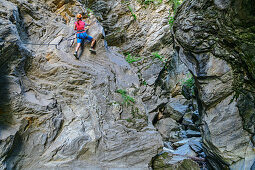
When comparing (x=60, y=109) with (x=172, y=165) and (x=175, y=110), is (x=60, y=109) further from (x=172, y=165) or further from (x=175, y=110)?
(x=175, y=110)

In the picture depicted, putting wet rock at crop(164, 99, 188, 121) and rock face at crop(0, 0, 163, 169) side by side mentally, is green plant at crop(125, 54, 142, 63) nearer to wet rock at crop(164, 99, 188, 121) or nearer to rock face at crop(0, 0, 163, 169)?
wet rock at crop(164, 99, 188, 121)

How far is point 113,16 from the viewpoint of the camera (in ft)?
46.6

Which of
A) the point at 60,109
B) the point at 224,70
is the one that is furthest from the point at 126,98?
the point at 224,70

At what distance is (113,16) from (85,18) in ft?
17.5

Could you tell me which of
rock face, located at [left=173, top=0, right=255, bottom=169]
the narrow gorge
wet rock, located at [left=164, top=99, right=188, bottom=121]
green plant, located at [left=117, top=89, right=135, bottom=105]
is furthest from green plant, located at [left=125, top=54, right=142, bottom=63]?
rock face, located at [left=173, top=0, right=255, bottom=169]

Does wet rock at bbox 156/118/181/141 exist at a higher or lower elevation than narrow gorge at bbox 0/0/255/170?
lower

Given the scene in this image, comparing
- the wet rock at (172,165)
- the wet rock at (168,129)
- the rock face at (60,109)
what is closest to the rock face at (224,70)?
the wet rock at (172,165)

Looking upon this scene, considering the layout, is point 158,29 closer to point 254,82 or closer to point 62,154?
point 254,82

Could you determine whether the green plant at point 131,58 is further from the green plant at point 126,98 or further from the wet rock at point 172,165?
the wet rock at point 172,165

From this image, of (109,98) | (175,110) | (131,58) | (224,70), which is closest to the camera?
(224,70)

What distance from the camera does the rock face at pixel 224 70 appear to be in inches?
186

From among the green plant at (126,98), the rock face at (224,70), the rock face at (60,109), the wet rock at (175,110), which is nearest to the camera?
the rock face at (60,109)

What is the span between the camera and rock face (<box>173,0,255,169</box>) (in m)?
4.73

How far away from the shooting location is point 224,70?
17.3 feet
